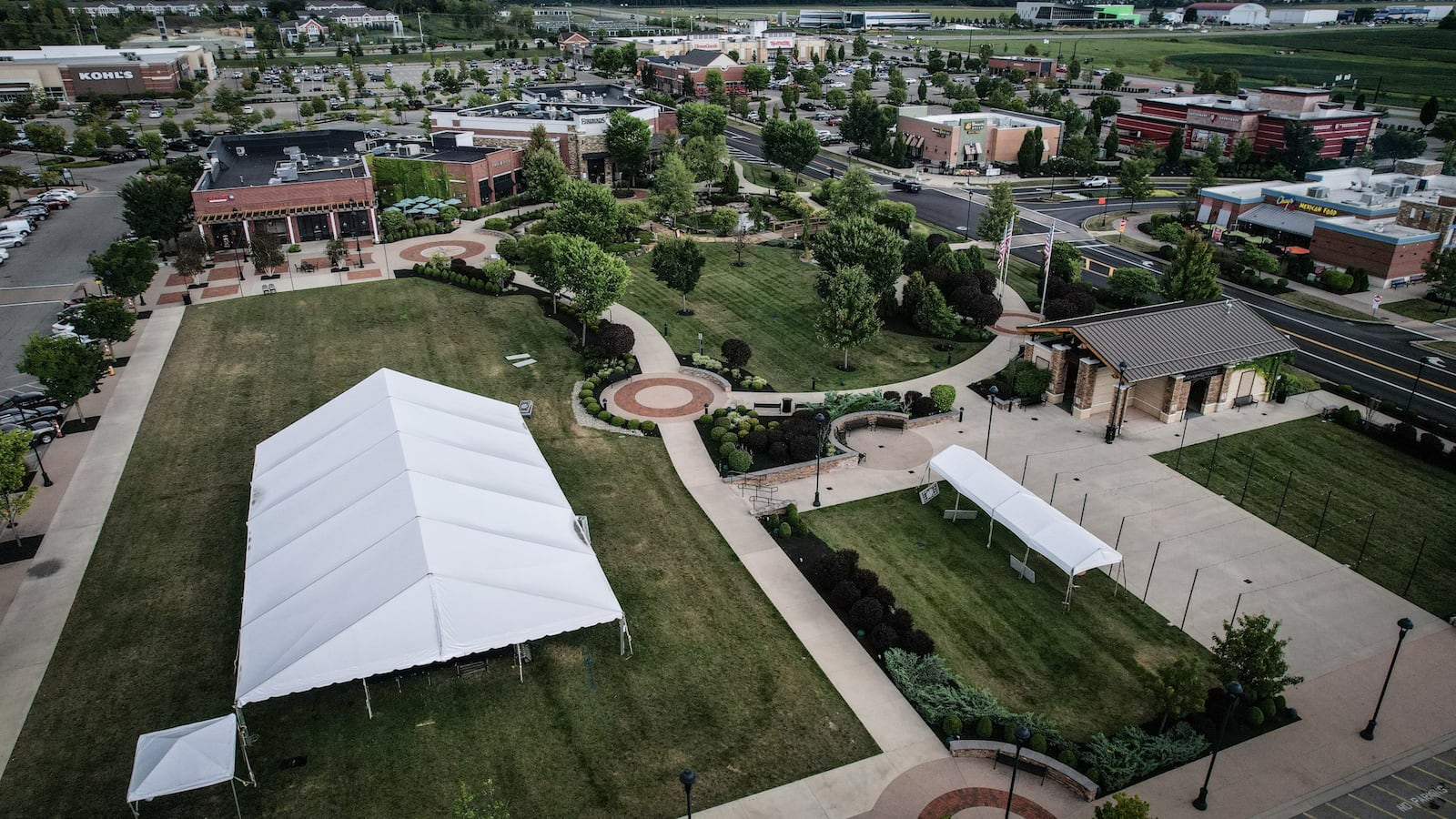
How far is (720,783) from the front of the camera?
23922 millimetres

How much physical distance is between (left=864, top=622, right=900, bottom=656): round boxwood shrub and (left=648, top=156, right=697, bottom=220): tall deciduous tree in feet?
171

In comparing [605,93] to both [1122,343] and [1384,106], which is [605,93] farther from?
[1384,106]

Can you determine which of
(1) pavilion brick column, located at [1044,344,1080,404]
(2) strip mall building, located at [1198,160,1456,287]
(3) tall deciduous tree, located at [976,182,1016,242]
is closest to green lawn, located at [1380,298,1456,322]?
(2) strip mall building, located at [1198,160,1456,287]

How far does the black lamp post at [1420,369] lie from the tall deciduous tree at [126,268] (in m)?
73.4

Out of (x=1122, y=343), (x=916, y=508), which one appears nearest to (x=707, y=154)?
(x=1122, y=343)

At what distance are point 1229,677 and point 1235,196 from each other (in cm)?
6039

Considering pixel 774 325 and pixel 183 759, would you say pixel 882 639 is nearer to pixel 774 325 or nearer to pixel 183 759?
pixel 183 759

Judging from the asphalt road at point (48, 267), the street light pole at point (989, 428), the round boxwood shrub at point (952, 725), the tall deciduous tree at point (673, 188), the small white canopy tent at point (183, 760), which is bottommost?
the round boxwood shrub at point (952, 725)

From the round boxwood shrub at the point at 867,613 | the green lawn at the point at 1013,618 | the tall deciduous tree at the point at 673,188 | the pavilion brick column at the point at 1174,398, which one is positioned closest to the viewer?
the green lawn at the point at 1013,618

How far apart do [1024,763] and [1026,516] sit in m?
10.6

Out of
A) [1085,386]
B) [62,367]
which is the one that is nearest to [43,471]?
[62,367]

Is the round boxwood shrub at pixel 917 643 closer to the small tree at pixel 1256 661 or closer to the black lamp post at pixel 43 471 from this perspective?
the small tree at pixel 1256 661

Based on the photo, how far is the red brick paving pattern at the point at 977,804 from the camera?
23219mm

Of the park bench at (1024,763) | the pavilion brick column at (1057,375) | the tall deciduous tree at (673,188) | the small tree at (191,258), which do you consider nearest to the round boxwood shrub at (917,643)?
the park bench at (1024,763)
